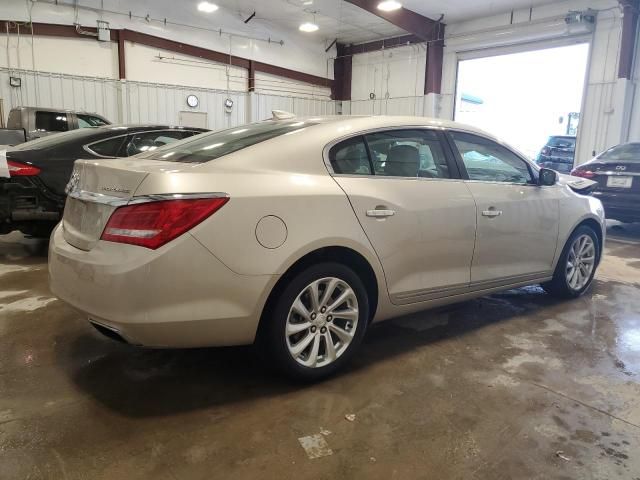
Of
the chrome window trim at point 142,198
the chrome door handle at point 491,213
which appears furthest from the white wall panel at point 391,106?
the chrome window trim at point 142,198

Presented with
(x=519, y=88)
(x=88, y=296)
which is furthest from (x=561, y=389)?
(x=519, y=88)

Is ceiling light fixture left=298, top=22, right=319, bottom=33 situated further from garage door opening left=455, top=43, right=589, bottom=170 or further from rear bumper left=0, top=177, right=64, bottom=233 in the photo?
rear bumper left=0, top=177, right=64, bottom=233

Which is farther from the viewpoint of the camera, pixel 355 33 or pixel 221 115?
pixel 355 33

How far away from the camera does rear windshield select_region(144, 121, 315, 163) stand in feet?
8.41

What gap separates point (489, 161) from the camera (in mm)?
3496

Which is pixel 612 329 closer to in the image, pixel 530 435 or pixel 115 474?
pixel 530 435

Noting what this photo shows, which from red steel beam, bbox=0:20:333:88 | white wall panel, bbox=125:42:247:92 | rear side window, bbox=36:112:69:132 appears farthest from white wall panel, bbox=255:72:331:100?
rear side window, bbox=36:112:69:132

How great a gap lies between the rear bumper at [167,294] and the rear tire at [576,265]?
274cm

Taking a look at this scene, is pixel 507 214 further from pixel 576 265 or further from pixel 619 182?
pixel 619 182

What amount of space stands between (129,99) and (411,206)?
1036 cm

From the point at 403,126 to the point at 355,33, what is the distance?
1245 cm

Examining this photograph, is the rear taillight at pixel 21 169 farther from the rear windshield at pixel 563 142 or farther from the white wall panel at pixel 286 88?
the rear windshield at pixel 563 142

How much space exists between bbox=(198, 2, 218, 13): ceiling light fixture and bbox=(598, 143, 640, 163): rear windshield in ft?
29.9

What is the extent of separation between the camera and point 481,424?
227 centimetres
